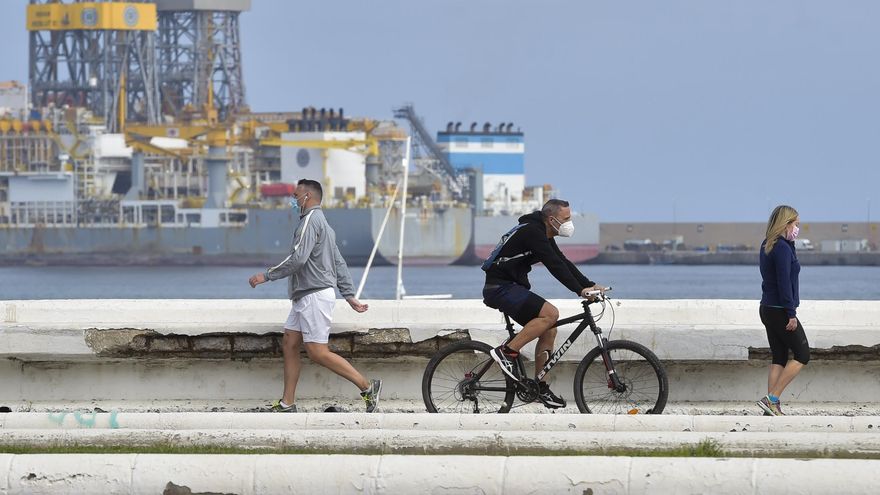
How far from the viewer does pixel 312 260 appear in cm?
701

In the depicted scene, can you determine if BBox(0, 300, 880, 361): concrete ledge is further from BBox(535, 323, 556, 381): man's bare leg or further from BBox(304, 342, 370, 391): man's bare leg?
BBox(304, 342, 370, 391): man's bare leg

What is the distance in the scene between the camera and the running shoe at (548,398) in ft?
22.4

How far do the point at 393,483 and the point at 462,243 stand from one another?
83179mm

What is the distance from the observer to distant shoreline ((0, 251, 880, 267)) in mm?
88125

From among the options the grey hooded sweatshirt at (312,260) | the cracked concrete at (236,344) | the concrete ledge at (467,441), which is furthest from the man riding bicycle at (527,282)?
the concrete ledge at (467,441)

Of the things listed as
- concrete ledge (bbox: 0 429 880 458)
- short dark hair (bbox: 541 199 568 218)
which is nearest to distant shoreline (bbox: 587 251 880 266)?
short dark hair (bbox: 541 199 568 218)

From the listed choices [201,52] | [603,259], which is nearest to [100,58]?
[201,52]

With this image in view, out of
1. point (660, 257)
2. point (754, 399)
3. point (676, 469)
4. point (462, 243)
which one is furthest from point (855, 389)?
point (660, 257)

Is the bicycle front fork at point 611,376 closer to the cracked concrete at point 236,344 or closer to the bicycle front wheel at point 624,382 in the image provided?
the bicycle front wheel at point 624,382

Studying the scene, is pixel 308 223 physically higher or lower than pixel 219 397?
higher

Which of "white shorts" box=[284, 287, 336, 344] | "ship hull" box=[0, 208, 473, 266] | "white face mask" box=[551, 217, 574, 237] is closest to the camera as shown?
"white face mask" box=[551, 217, 574, 237]

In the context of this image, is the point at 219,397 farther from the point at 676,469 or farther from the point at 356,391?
the point at 676,469

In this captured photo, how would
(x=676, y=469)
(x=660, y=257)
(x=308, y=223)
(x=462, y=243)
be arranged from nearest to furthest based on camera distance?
(x=676, y=469)
(x=308, y=223)
(x=462, y=243)
(x=660, y=257)

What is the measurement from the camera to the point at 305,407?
7246 mm
